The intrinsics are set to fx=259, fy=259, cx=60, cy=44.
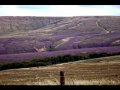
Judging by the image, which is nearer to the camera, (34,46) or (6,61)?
(6,61)

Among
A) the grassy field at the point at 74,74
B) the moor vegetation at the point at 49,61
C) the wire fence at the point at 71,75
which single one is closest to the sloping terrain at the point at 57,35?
the moor vegetation at the point at 49,61

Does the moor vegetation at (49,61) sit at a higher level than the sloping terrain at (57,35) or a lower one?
lower

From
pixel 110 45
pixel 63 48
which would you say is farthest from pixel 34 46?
pixel 110 45

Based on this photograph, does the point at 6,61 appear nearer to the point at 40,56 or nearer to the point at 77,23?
the point at 40,56

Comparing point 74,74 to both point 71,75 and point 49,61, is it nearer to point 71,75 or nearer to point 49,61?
point 71,75

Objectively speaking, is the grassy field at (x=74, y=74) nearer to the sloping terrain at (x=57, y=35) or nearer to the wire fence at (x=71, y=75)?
the wire fence at (x=71, y=75)

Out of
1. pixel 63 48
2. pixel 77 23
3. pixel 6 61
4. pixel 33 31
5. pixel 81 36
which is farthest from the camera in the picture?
pixel 77 23

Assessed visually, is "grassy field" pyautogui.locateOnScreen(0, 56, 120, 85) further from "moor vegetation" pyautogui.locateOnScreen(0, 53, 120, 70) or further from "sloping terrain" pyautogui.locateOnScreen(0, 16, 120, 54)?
"sloping terrain" pyautogui.locateOnScreen(0, 16, 120, 54)
